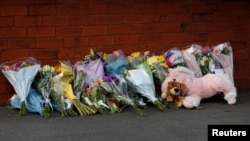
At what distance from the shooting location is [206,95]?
679 centimetres

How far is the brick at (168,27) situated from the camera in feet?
23.6

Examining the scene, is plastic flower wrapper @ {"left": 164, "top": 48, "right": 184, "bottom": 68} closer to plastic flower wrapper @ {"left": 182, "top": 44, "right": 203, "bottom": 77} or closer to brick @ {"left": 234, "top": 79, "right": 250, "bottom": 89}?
plastic flower wrapper @ {"left": 182, "top": 44, "right": 203, "bottom": 77}

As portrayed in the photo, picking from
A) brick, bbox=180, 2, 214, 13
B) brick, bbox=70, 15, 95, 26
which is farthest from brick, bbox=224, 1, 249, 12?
brick, bbox=70, 15, 95, 26

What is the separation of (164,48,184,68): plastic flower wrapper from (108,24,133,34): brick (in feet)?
1.90

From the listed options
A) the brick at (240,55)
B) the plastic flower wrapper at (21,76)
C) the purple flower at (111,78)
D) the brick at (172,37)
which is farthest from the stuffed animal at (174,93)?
the plastic flower wrapper at (21,76)

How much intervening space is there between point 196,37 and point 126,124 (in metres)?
2.04

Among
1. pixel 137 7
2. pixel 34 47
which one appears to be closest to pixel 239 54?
pixel 137 7

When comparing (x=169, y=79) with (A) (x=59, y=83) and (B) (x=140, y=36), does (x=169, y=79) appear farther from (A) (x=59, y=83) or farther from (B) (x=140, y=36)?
(A) (x=59, y=83)

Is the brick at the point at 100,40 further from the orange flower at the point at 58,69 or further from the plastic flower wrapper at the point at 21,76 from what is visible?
the plastic flower wrapper at the point at 21,76

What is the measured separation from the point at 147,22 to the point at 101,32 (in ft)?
2.08

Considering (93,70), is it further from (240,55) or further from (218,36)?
(240,55)

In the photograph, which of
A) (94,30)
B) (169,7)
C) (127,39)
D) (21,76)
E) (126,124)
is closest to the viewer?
(126,124)

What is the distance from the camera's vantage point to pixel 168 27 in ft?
23.7

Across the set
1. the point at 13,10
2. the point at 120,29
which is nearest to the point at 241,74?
the point at 120,29
